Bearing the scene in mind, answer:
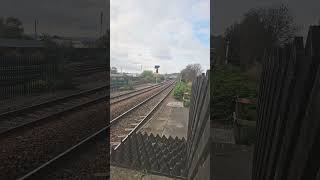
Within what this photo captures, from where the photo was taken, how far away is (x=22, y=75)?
11188 millimetres

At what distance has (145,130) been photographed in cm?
815

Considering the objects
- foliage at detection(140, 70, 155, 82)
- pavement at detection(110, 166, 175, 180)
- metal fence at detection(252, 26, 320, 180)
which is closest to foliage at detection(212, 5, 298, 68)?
pavement at detection(110, 166, 175, 180)

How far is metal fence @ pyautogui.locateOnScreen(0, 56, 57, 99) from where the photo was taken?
33.2ft

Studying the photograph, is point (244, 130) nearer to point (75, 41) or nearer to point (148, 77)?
point (75, 41)

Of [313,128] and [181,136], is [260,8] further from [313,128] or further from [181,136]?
[313,128]

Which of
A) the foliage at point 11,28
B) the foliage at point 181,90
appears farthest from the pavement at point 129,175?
the foliage at point 11,28

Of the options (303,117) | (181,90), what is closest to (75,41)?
(181,90)

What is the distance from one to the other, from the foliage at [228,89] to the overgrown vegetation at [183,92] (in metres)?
2.41

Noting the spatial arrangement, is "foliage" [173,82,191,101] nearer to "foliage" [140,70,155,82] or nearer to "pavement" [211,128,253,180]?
"pavement" [211,128,253,180]

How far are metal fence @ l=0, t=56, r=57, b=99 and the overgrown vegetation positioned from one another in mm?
5534

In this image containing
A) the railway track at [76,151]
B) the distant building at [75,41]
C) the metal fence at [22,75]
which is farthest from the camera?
the distant building at [75,41]

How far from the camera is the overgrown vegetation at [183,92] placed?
1174 cm

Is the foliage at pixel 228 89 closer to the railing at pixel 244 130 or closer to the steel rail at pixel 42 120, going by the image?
the railing at pixel 244 130

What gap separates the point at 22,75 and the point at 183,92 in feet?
21.1
